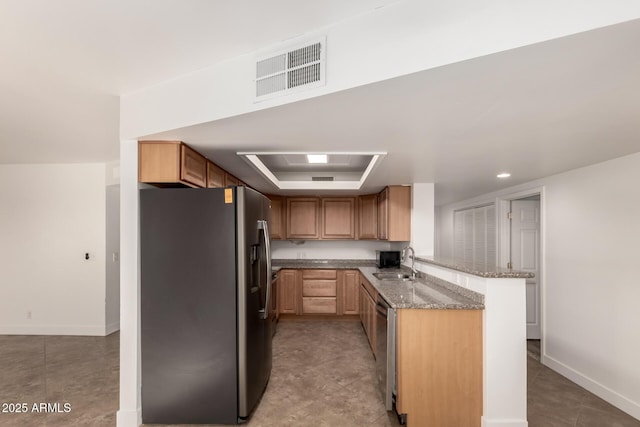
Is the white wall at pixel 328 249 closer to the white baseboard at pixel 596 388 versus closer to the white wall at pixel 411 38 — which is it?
the white baseboard at pixel 596 388

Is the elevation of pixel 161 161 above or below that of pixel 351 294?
above

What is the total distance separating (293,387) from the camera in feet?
9.78

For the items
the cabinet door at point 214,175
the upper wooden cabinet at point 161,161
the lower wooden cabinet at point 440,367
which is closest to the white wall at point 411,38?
the upper wooden cabinet at point 161,161

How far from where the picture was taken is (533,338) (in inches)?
175

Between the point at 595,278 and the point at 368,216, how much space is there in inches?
120

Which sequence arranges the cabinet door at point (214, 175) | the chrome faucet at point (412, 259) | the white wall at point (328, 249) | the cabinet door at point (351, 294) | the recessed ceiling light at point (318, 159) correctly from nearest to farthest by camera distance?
the cabinet door at point (214, 175)
the chrome faucet at point (412, 259)
the recessed ceiling light at point (318, 159)
the cabinet door at point (351, 294)
the white wall at point (328, 249)

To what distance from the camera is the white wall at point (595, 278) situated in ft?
8.88

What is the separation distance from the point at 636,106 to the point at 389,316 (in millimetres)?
1933

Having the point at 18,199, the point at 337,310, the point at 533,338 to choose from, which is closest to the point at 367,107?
the point at 337,310

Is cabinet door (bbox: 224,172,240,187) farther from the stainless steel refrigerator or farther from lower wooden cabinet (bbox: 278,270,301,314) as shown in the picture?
lower wooden cabinet (bbox: 278,270,301,314)

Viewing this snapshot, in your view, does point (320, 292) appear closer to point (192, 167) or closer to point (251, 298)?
point (251, 298)

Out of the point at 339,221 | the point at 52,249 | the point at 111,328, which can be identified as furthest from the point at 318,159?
the point at 52,249

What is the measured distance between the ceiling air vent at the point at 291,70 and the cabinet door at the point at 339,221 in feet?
12.8

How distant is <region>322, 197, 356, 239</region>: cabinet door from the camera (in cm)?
555
